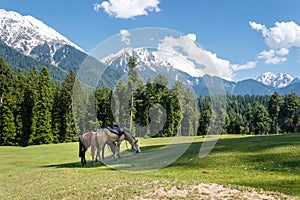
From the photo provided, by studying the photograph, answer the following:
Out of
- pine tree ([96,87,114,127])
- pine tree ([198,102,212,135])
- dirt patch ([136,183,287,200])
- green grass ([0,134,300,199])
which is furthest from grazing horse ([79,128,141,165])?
dirt patch ([136,183,287,200])

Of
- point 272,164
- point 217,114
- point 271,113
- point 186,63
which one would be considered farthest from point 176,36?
point 271,113

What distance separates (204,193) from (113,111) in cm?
703

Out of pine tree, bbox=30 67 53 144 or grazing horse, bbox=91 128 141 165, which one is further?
pine tree, bbox=30 67 53 144

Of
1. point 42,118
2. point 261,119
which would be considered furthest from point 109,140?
point 261,119

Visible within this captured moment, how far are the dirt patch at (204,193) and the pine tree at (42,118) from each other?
55641 millimetres

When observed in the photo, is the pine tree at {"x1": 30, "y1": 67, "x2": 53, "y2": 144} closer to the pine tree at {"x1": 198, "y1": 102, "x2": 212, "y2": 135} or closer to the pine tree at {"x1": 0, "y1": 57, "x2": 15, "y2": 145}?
the pine tree at {"x1": 0, "y1": 57, "x2": 15, "y2": 145}

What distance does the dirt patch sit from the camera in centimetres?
1084

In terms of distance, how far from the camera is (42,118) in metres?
64.1

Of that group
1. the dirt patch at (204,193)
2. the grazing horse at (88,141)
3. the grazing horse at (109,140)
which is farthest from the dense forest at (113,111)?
the dirt patch at (204,193)

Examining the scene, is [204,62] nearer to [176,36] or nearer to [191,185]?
[176,36]

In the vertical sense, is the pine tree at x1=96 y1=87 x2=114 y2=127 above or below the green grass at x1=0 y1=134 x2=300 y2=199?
above

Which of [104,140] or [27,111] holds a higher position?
[27,111]

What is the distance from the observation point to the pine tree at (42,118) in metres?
63.2

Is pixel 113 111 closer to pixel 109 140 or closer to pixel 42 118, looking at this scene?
pixel 109 140
